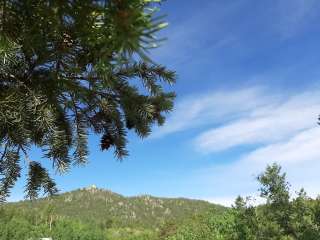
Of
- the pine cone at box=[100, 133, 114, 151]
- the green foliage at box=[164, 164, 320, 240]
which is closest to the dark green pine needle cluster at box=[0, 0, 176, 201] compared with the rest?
the pine cone at box=[100, 133, 114, 151]

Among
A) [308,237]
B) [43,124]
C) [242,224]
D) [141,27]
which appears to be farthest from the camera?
[242,224]

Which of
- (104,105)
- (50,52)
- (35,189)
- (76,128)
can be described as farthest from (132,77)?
(35,189)

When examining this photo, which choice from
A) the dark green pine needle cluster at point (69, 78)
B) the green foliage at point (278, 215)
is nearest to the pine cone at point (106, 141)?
the dark green pine needle cluster at point (69, 78)

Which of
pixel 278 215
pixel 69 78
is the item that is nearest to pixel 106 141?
pixel 69 78

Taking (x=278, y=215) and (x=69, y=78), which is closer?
(x=69, y=78)

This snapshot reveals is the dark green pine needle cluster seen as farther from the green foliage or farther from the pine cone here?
the green foliage

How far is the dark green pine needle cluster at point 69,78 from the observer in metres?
1.68

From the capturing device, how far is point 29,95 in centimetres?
265

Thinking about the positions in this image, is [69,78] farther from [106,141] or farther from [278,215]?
[278,215]

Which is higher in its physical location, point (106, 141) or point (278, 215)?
point (278, 215)

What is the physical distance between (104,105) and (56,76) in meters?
0.55

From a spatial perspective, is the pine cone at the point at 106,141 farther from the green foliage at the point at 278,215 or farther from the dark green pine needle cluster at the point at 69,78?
the green foliage at the point at 278,215

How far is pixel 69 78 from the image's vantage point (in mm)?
2926

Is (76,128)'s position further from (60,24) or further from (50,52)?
(60,24)
